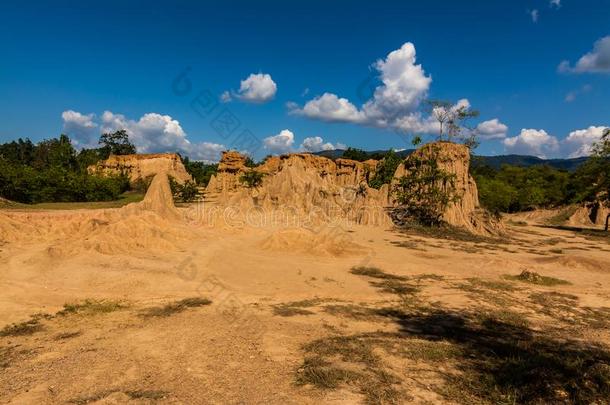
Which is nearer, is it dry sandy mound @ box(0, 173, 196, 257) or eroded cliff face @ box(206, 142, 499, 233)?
dry sandy mound @ box(0, 173, 196, 257)

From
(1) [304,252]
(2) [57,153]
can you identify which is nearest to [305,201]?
(1) [304,252]

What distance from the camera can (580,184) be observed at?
41.1 metres

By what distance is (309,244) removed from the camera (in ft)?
64.5

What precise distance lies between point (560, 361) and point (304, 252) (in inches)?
518

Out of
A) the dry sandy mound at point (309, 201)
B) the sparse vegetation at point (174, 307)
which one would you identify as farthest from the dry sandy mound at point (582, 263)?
the sparse vegetation at point (174, 307)

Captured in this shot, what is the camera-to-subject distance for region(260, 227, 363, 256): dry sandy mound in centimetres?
1933

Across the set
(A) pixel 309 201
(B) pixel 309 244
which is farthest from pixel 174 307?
(A) pixel 309 201

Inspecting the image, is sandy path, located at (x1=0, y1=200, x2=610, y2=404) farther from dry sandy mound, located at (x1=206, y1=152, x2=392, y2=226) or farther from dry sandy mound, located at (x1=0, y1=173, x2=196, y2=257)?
dry sandy mound, located at (x1=206, y1=152, x2=392, y2=226)

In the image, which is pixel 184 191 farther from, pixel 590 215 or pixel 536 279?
pixel 590 215

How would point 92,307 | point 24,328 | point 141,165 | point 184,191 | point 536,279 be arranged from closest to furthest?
point 24,328 < point 92,307 < point 536,279 < point 184,191 < point 141,165

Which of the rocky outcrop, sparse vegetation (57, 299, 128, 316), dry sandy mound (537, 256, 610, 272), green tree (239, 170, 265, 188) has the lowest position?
sparse vegetation (57, 299, 128, 316)

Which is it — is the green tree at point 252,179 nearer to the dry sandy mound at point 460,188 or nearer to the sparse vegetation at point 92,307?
the dry sandy mound at point 460,188

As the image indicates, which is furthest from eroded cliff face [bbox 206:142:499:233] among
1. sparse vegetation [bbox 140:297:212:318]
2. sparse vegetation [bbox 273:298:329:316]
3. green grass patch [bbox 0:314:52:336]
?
green grass patch [bbox 0:314:52:336]

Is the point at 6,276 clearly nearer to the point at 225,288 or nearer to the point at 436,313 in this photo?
the point at 225,288
